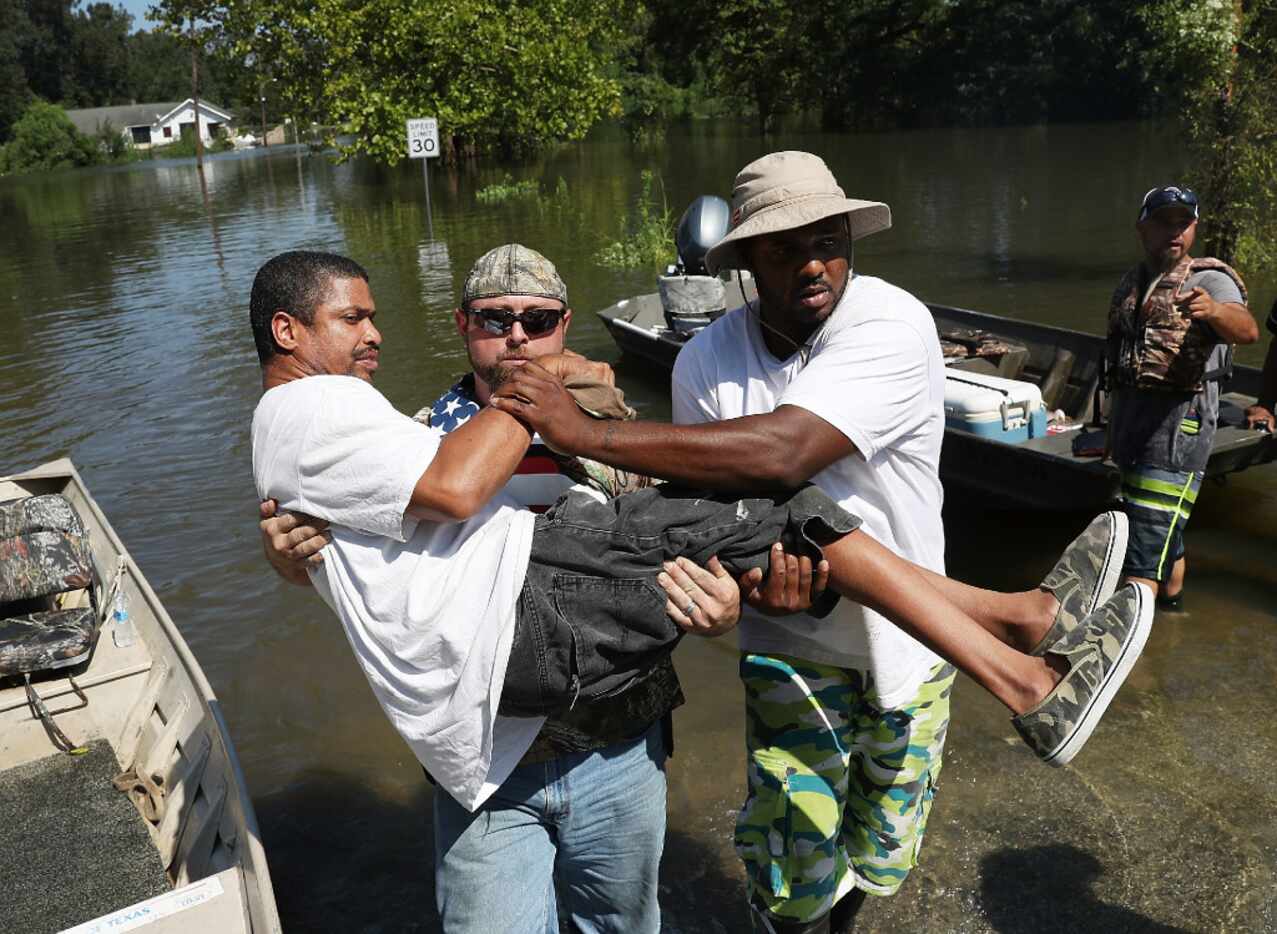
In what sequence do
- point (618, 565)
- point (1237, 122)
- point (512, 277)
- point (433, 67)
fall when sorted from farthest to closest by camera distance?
point (433, 67) < point (1237, 122) < point (512, 277) < point (618, 565)

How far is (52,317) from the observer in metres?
18.2

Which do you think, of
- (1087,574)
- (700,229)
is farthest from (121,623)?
(700,229)

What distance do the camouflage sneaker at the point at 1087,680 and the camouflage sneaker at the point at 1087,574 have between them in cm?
9

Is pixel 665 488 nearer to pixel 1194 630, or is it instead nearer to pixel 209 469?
pixel 1194 630

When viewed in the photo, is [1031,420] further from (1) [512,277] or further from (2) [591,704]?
(2) [591,704]

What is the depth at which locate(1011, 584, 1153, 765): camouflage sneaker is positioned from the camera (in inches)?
96.7

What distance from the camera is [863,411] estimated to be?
2.47 metres

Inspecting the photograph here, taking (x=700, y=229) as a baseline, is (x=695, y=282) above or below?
below

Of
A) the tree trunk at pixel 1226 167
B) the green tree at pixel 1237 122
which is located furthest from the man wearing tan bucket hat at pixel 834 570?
the tree trunk at pixel 1226 167

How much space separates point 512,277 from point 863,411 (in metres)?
0.91

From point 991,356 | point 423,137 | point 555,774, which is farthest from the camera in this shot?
point 423,137

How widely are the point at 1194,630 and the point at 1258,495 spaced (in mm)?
2413

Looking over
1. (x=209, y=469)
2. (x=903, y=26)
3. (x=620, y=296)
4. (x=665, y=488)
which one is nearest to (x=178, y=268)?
(x=620, y=296)

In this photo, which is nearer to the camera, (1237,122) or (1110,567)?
(1110,567)
